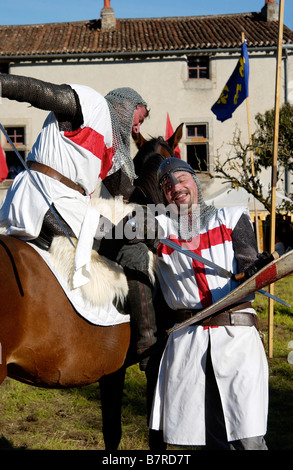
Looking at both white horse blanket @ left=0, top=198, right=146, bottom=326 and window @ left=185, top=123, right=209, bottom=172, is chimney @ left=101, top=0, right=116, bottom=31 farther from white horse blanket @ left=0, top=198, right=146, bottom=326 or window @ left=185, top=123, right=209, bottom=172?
white horse blanket @ left=0, top=198, right=146, bottom=326

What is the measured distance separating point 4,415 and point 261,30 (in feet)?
69.0

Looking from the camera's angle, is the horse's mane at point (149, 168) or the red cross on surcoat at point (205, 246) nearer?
the red cross on surcoat at point (205, 246)

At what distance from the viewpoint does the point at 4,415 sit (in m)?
4.95

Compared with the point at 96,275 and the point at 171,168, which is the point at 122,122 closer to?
the point at 171,168

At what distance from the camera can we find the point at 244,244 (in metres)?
2.76

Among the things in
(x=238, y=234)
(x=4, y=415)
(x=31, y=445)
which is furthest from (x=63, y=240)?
(x=4, y=415)

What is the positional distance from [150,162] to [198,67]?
63.4 ft

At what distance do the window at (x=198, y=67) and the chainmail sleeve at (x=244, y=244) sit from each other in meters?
20.2

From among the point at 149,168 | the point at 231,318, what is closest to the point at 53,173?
the point at 149,168

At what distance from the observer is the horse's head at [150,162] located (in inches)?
143

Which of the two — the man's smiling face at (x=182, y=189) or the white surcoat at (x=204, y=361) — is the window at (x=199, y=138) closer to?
the man's smiling face at (x=182, y=189)

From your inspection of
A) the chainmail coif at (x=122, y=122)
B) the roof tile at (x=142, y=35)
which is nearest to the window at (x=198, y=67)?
the roof tile at (x=142, y=35)

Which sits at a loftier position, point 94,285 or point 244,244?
point 244,244

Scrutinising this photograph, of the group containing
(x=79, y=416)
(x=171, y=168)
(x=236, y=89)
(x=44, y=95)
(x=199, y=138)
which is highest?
(x=236, y=89)
